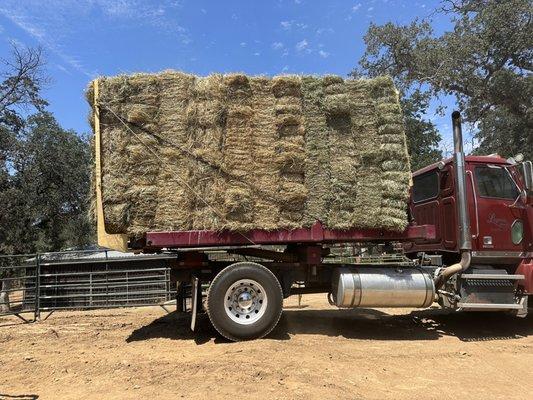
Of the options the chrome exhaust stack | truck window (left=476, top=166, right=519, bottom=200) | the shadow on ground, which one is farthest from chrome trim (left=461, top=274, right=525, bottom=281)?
truck window (left=476, top=166, right=519, bottom=200)

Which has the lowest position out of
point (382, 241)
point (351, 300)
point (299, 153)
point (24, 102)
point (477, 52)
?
point (351, 300)

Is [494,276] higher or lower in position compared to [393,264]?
lower

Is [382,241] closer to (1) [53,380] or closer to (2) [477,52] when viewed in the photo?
(1) [53,380]

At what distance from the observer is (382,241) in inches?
285

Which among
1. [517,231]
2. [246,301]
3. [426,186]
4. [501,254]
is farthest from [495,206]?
[246,301]

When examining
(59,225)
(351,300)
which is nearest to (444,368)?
(351,300)

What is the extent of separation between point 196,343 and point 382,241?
10.4 feet

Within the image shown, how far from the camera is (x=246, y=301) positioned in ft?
21.4

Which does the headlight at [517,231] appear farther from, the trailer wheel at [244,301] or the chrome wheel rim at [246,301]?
the chrome wheel rim at [246,301]

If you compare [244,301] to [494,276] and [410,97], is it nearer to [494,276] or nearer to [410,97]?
[494,276]

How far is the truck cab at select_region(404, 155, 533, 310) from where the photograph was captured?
283 inches

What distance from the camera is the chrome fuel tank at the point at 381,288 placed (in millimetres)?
6754

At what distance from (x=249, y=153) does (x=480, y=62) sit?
46.1 ft

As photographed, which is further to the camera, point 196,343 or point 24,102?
point 24,102
